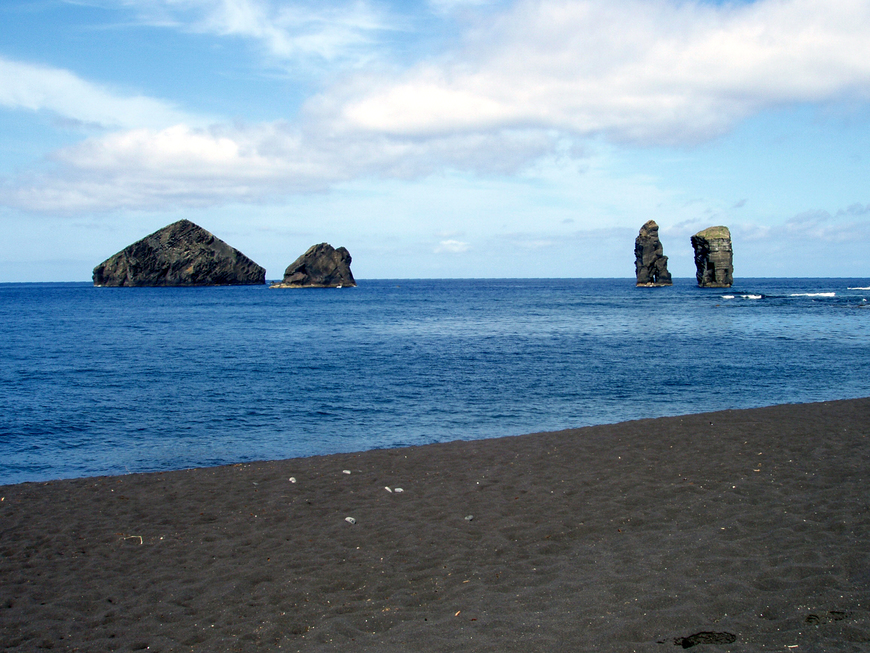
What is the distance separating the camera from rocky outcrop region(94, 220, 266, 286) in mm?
169750

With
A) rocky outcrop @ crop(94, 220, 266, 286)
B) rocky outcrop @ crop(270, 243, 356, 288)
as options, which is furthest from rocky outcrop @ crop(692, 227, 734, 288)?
rocky outcrop @ crop(94, 220, 266, 286)

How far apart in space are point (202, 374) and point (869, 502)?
27510 mm

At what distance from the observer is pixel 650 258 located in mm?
138500

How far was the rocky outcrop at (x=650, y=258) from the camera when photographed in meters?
130

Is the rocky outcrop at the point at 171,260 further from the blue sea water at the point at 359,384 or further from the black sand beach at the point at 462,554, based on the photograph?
the black sand beach at the point at 462,554

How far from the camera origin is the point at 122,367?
3225cm

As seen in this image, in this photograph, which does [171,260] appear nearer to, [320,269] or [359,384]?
[320,269]

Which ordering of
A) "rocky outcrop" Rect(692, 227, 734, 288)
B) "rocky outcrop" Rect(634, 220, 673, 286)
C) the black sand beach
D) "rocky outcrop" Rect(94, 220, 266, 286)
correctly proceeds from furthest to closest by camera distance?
"rocky outcrop" Rect(94, 220, 266, 286) < "rocky outcrop" Rect(634, 220, 673, 286) < "rocky outcrop" Rect(692, 227, 734, 288) < the black sand beach

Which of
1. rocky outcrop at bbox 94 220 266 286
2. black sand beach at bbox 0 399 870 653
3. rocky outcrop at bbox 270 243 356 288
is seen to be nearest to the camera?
black sand beach at bbox 0 399 870 653

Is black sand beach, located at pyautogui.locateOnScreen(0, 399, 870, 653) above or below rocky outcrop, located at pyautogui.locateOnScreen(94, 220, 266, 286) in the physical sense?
below

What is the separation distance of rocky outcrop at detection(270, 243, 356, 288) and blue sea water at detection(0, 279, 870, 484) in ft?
362

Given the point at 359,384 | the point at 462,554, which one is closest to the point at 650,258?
the point at 359,384

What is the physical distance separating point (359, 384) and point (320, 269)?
142 m

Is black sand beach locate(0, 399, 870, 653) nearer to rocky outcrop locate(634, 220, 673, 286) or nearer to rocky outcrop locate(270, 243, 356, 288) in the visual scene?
rocky outcrop locate(634, 220, 673, 286)
